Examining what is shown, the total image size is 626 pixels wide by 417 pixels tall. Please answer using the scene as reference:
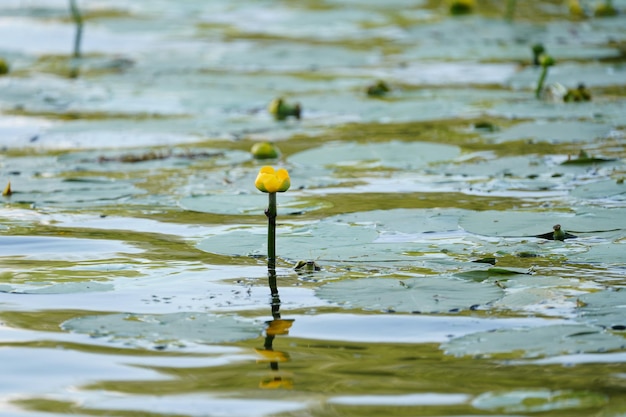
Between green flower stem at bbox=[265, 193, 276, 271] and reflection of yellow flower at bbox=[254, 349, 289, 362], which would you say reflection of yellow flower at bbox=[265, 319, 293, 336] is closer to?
reflection of yellow flower at bbox=[254, 349, 289, 362]

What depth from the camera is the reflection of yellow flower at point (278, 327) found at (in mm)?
2531

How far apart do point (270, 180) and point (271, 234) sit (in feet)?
0.58

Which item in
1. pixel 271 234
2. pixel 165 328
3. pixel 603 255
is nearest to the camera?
pixel 165 328

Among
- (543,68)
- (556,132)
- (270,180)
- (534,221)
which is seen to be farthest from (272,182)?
(543,68)

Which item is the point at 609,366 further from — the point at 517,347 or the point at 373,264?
the point at 373,264

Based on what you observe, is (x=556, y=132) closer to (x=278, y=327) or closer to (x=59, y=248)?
(x=59, y=248)

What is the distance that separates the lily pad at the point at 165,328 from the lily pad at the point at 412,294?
0.26 m

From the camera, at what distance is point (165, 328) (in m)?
2.53

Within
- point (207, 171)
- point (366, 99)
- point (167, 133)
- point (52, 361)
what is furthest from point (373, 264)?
point (366, 99)

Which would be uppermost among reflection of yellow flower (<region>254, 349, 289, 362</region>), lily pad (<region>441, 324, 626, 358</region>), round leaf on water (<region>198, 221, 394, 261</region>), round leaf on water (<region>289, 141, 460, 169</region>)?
round leaf on water (<region>289, 141, 460, 169</region>)

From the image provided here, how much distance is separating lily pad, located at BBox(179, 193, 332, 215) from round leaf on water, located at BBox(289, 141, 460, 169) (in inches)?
24.7

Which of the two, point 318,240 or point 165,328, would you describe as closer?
point 165,328

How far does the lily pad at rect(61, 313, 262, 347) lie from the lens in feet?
8.07

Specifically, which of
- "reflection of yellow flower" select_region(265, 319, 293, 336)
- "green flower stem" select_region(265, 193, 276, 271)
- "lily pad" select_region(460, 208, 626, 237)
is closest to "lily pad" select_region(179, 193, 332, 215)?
"lily pad" select_region(460, 208, 626, 237)
